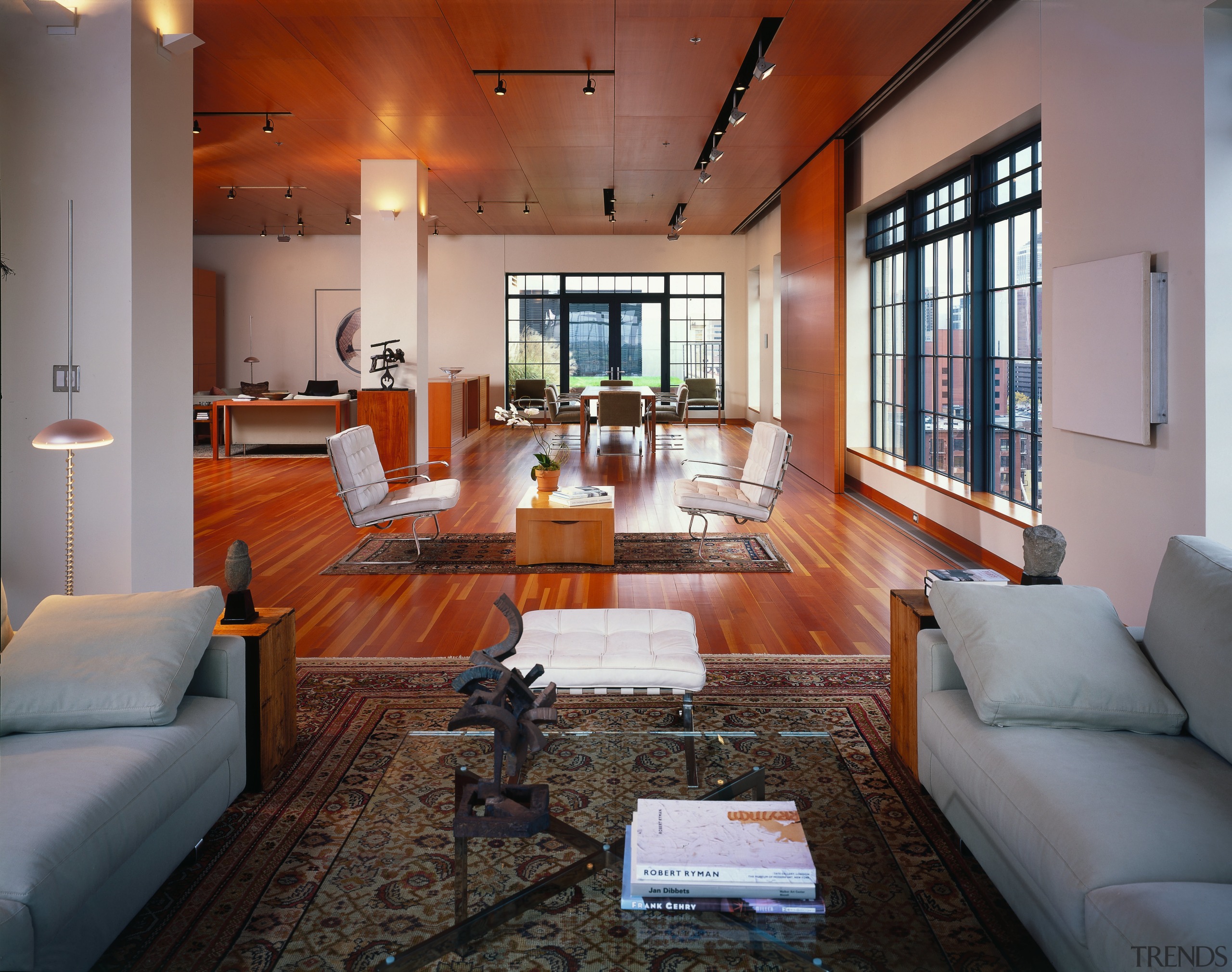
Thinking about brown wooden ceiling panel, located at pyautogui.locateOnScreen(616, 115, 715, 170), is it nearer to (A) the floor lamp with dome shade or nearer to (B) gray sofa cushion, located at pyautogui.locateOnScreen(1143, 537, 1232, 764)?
(A) the floor lamp with dome shade

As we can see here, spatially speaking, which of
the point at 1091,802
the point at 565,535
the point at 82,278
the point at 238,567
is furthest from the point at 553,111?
the point at 1091,802

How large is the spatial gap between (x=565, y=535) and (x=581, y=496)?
29cm

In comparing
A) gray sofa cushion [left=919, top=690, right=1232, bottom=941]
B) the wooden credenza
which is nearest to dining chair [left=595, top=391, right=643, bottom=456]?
the wooden credenza

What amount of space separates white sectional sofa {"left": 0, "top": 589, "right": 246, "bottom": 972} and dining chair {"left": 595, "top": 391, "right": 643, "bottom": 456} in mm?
9595

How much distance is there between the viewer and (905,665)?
315 centimetres

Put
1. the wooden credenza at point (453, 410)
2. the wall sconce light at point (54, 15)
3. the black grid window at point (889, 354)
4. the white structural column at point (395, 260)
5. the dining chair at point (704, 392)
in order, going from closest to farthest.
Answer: the wall sconce light at point (54, 15), the black grid window at point (889, 354), the white structural column at point (395, 260), the wooden credenza at point (453, 410), the dining chair at point (704, 392)

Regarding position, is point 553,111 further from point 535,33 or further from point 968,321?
point 968,321

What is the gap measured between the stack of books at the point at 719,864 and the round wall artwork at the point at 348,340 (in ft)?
52.0

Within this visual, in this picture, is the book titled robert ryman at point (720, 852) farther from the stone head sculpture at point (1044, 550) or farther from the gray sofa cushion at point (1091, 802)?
the stone head sculpture at point (1044, 550)

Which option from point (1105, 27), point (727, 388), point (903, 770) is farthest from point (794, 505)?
point (727, 388)

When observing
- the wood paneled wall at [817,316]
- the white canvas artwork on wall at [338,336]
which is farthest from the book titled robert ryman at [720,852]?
the white canvas artwork on wall at [338,336]

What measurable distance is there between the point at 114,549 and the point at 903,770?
3.50m

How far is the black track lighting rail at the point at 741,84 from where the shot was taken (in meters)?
6.13

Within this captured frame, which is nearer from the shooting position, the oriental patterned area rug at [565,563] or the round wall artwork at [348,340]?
the oriental patterned area rug at [565,563]
